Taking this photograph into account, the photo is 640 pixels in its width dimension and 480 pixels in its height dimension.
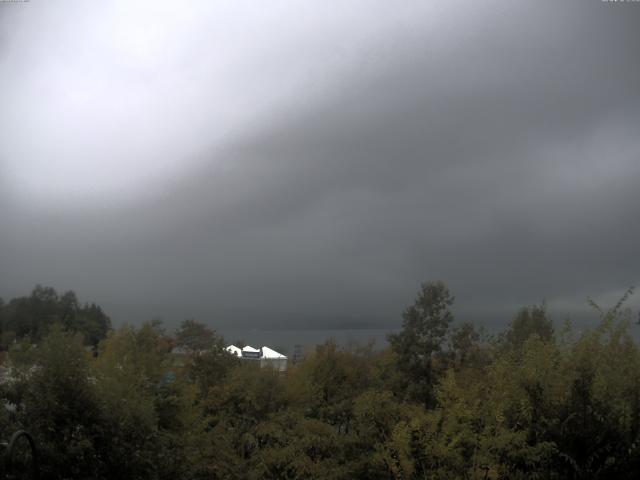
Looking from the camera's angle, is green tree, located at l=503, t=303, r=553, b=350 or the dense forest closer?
the dense forest

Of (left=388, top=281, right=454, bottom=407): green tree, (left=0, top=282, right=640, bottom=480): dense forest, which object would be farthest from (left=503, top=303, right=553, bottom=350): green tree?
(left=0, top=282, right=640, bottom=480): dense forest

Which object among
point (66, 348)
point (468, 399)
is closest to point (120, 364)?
point (66, 348)

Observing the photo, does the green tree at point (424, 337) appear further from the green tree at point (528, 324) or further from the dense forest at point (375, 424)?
the dense forest at point (375, 424)

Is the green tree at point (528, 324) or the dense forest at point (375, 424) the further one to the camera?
the green tree at point (528, 324)

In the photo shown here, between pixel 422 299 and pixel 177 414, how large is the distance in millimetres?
20885

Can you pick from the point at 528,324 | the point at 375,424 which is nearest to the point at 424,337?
the point at 528,324

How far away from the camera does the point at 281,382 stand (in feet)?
108

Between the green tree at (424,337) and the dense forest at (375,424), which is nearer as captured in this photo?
the dense forest at (375,424)

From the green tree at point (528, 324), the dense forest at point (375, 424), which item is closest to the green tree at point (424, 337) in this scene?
the green tree at point (528, 324)

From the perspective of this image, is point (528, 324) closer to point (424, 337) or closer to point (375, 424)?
point (424, 337)

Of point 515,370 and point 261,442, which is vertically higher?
point 515,370

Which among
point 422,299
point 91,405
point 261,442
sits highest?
point 422,299

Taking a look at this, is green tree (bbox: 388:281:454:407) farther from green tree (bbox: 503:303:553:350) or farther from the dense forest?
the dense forest

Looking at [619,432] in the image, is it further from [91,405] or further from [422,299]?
[422,299]
